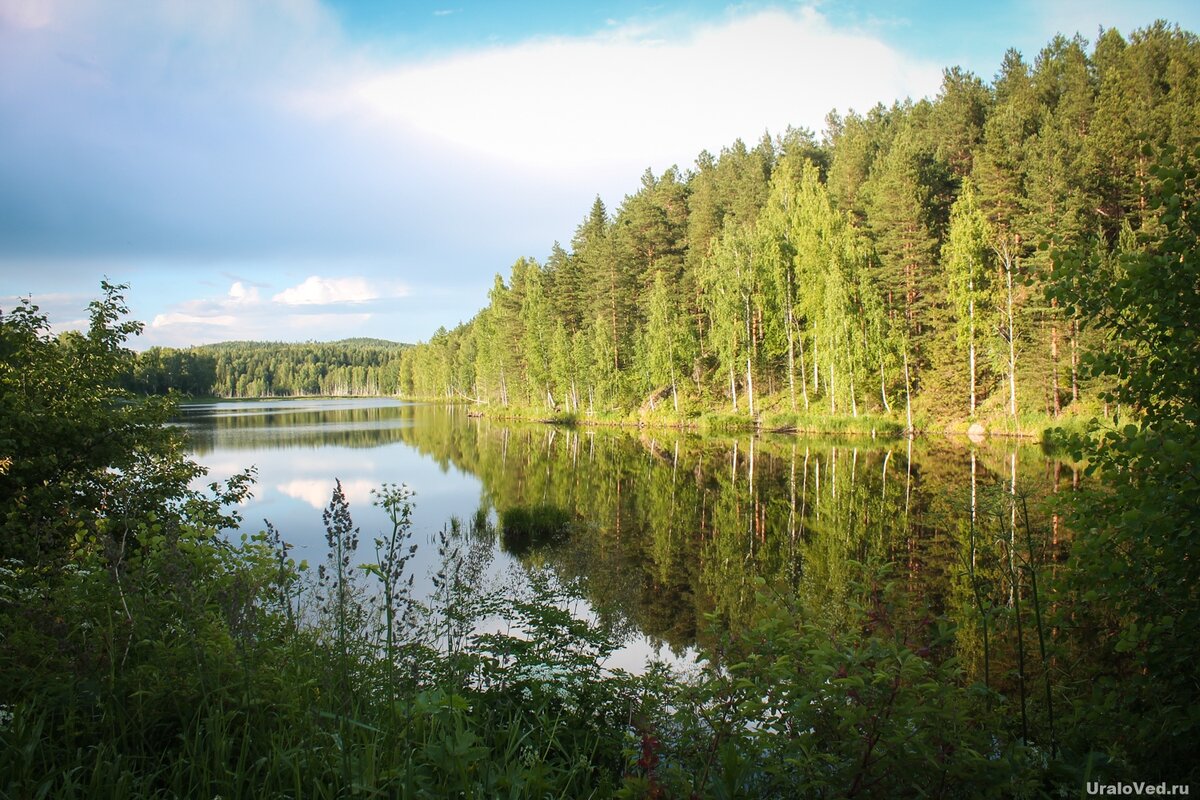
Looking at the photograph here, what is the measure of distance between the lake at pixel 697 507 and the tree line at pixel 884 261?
6782mm

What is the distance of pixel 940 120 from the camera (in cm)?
5300

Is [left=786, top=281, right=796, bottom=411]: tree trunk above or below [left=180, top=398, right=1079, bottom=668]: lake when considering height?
above

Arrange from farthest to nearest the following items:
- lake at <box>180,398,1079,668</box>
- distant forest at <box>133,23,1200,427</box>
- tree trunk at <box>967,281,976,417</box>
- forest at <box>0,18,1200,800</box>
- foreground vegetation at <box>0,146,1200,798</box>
→ tree trunk at <box>967,281,976,417</box> < distant forest at <box>133,23,1200,427</box> < lake at <box>180,398,1079,668</box> < forest at <box>0,18,1200,800</box> < foreground vegetation at <box>0,146,1200,798</box>

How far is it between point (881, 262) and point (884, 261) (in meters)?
1.62

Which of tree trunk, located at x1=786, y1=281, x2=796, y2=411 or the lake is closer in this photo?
the lake

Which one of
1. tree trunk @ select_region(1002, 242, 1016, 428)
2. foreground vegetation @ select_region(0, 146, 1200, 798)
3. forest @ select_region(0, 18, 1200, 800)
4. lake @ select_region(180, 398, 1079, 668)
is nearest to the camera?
foreground vegetation @ select_region(0, 146, 1200, 798)

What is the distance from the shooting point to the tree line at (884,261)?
1325 inches

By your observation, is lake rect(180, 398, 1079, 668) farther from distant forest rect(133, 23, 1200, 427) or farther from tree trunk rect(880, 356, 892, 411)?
distant forest rect(133, 23, 1200, 427)

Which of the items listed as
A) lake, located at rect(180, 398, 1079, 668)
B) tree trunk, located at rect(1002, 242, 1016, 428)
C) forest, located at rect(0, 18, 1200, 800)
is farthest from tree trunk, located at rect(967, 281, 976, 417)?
lake, located at rect(180, 398, 1079, 668)

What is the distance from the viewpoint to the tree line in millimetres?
33656

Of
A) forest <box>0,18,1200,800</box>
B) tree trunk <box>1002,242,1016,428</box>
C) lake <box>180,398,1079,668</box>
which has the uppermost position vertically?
tree trunk <box>1002,242,1016,428</box>

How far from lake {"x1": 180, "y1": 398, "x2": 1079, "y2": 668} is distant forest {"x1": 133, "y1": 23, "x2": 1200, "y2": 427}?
6.79m

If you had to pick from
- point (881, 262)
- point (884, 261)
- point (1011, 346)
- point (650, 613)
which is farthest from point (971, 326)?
point (650, 613)

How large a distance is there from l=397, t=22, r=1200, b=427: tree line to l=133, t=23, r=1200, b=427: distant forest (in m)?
0.15
